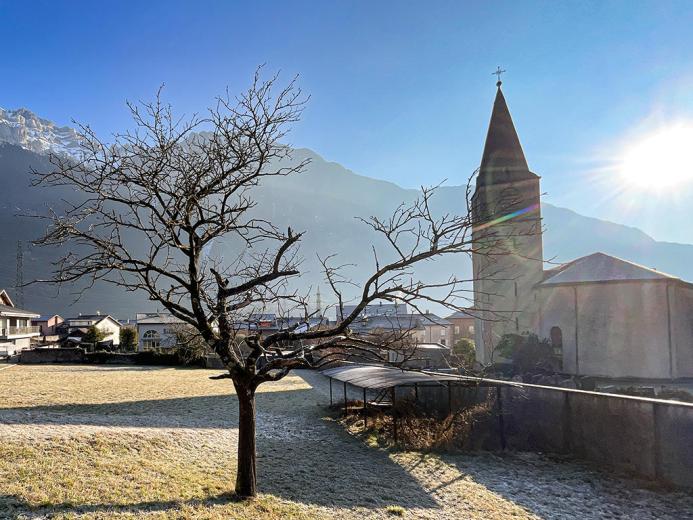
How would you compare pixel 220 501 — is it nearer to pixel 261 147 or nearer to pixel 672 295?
pixel 261 147

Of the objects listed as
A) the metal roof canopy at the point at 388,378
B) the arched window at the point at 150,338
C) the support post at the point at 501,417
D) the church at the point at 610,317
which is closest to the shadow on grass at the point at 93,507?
the metal roof canopy at the point at 388,378

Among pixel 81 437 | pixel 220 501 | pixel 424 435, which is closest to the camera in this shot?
pixel 220 501

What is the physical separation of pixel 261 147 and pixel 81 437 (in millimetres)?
6401

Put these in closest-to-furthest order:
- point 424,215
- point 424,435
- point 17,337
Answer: point 424,215
point 424,435
point 17,337

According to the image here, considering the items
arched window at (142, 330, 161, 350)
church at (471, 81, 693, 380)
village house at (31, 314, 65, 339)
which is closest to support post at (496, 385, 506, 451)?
church at (471, 81, 693, 380)

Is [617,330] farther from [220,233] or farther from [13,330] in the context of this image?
[13,330]

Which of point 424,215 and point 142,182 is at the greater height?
point 142,182

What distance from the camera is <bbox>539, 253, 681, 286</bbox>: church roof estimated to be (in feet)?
98.6

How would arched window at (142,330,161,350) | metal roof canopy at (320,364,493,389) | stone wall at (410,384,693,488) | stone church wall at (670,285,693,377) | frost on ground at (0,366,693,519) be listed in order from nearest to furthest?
frost on ground at (0,366,693,519)
stone wall at (410,384,693,488)
metal roof canopy at (320,364,493,389)
stone church wall at (670,285,693,377)
arched window at (142,330,161,350)

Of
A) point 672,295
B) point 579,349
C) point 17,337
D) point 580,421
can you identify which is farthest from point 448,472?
point 17,337

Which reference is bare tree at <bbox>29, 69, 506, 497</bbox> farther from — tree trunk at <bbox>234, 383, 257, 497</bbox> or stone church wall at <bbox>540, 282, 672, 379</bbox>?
stone church wall at <bbox>540, 282, 672, 379</bbox>

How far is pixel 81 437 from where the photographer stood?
9.02 meters

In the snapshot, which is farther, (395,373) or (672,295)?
(672,295)

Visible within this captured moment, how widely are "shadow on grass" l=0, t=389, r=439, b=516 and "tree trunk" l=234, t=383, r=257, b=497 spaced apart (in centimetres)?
43
